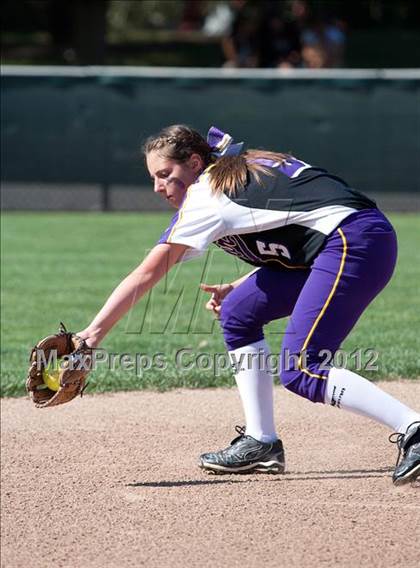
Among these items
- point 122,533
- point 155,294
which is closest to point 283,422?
point 122,533

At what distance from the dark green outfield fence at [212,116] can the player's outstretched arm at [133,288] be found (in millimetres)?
9557

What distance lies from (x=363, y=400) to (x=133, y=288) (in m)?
1.07

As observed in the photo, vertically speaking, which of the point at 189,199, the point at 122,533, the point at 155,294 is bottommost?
the point at 155,294

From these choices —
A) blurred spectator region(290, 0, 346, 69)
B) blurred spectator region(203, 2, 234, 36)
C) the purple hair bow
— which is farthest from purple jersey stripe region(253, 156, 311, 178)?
blurred spectator region(203, 2, 234, 36)

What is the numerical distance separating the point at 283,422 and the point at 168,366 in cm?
140

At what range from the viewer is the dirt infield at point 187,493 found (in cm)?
368

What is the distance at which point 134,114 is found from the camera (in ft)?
44.8

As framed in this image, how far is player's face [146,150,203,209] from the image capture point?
13.8ft

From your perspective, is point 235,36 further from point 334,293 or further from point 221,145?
point 334,293

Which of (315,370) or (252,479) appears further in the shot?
(252,479)

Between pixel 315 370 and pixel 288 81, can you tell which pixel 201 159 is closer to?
pixel 315 370

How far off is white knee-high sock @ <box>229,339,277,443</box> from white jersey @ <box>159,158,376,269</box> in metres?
0.48

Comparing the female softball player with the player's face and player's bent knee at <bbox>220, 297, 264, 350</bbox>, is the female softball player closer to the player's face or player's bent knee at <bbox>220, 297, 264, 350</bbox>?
the player's face

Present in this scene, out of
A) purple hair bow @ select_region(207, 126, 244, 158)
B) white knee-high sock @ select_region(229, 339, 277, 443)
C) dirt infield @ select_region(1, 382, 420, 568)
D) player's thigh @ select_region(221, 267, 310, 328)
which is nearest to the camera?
dirt infield @ select_region(1, 382, 420, 568)
